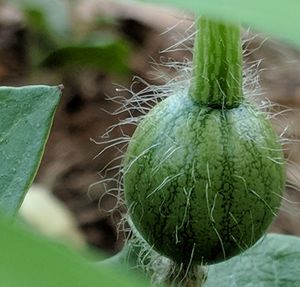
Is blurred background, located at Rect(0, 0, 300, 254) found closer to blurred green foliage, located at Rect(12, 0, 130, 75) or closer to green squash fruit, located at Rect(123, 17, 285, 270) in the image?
blurred green foliage, located at Rect(12, 0, 130, 75)

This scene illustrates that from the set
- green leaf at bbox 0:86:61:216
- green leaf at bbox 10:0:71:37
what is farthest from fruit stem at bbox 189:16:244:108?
green leaf at bbox 10:0:71:37

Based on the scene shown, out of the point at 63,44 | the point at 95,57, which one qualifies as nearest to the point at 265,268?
the point at 95,57

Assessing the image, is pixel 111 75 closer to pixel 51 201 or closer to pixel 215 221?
pixel 51 201

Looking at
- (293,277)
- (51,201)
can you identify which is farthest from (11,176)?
(51,201)

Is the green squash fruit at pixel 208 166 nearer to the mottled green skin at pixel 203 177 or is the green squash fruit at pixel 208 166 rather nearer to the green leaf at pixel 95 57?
the mottled green skin at pixel 203 177

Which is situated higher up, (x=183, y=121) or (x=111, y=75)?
(x=183, y=121)

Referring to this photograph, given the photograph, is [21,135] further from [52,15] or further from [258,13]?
[52,15]

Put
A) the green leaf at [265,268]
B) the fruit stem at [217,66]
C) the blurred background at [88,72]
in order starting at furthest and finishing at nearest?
the blurred background at [88,72] → the green leaf at [265,268] → the fruit stem at [217,66]

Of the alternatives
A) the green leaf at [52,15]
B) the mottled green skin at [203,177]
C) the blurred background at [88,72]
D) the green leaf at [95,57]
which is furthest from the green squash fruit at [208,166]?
the green leaf at [52,15]

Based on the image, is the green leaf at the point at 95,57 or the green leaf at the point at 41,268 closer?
the green leaf at the point at 41,268
